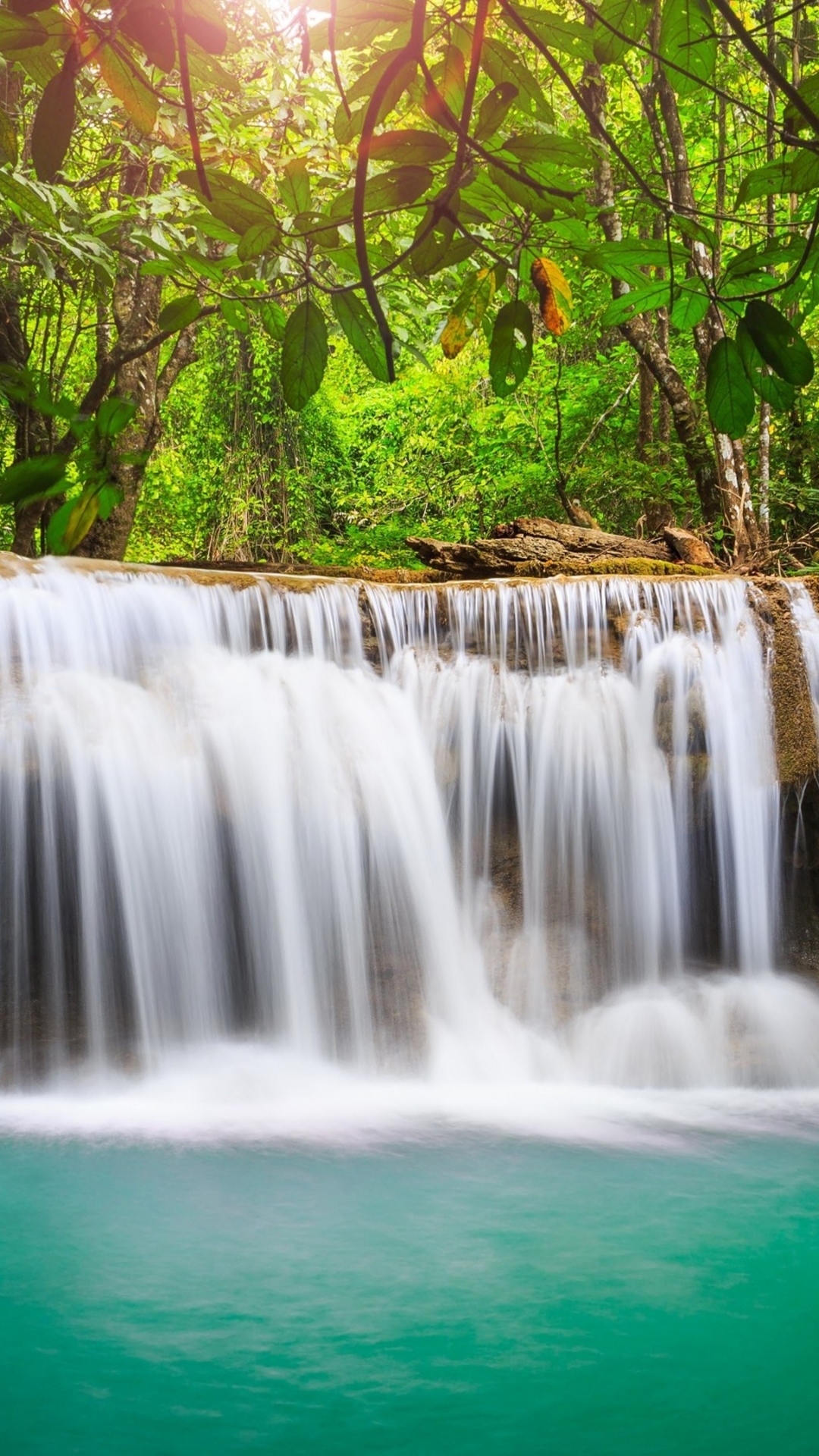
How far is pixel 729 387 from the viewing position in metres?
1.12

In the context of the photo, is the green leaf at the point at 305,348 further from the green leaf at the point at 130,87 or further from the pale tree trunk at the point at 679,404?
the pale tree trunk at the point at 679,404

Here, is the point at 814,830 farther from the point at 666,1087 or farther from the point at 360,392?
the point at 360,392

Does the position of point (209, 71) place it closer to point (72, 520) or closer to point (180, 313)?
point (180, 313)

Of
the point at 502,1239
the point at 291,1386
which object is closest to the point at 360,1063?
the point at 502,1239

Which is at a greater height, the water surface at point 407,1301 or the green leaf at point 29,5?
the green leaf at point 29,5

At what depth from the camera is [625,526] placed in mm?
15844

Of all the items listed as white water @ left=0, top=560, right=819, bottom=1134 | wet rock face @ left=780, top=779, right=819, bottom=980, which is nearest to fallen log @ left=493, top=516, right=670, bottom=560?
white water @ left=0, top=560, right=819, bottom=1134

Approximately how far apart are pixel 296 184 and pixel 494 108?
21 cm

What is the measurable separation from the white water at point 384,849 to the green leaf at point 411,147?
17.2ft

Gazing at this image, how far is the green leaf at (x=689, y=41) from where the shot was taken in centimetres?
121

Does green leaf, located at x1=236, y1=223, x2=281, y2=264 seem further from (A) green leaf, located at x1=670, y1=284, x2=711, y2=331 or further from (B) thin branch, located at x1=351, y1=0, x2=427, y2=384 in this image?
(A) green leaf, located at x1=670, y1=284, x2=711, y2=331

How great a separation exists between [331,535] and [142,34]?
19.6m

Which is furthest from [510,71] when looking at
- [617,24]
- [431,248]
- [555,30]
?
[617,24]

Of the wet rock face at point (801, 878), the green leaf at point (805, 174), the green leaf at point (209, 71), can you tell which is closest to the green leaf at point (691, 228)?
the green leaf at point (805, 174)
